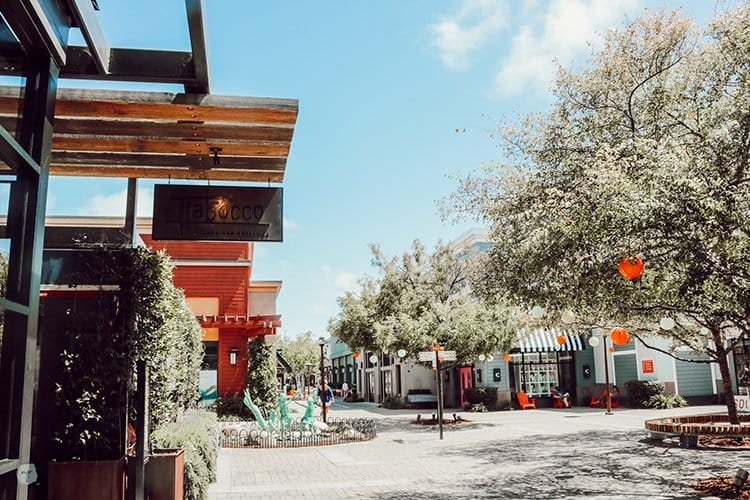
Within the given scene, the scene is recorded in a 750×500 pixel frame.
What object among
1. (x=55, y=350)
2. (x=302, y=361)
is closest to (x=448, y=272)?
(x=55, y=350)

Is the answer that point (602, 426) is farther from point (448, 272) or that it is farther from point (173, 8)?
point (173, 8)

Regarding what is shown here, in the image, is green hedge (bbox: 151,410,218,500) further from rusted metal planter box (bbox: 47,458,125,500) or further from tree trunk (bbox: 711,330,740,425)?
tree trunk (bbox: 711,330,740,425)

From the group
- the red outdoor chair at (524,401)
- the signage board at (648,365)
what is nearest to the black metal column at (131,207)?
the red outdoor chair at (524,401)

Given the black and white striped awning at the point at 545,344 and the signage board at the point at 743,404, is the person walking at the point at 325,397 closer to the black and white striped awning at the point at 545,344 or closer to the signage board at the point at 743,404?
the black and white striped awning at the point at 545,344

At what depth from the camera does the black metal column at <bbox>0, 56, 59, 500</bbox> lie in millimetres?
2514

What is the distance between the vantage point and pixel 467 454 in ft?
47.8

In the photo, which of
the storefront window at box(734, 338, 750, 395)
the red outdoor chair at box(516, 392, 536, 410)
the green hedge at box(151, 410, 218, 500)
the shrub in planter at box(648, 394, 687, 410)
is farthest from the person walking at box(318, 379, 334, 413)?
the storefront window at box(734, 338, 750, 395)

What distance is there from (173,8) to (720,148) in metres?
7.55

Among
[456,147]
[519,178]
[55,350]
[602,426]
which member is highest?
[456,147]

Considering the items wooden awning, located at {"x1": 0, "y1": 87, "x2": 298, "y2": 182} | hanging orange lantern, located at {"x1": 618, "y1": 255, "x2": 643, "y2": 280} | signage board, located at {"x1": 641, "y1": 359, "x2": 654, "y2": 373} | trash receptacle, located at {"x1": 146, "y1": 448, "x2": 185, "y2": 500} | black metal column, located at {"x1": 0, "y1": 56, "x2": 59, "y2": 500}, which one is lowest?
trash receptacle, located at {"x1": 146, "y1": 448, "x2": 185, "y2": 500}

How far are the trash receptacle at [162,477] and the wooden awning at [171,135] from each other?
3331mm

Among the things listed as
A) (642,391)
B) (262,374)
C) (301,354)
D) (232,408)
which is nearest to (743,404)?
(642,391)

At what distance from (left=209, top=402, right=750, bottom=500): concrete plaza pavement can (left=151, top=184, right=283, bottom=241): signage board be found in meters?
5.54

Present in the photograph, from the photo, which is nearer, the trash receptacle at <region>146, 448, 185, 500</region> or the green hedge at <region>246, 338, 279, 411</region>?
the trash receptacle at <region>146, 448, 185, 500</region>
